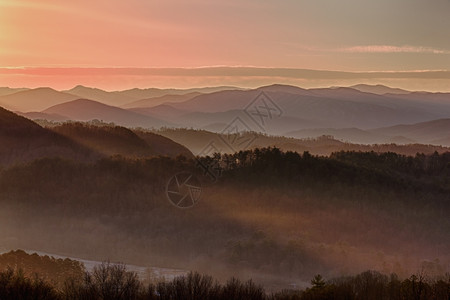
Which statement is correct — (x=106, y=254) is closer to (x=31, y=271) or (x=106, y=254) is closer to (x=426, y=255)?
(x=426, y=255)

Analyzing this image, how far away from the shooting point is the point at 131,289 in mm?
55188

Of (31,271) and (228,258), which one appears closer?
(31,271)

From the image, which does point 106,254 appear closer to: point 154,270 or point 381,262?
point 154,270

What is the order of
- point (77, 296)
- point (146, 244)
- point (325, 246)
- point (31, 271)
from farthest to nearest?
point (146, 244)
point (325, 246)
point (31, 271)
point (77, 296)

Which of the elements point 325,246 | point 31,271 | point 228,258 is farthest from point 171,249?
point 31,271

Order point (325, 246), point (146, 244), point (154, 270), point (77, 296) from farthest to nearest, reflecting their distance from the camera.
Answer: point (146, 244), point (325, 246), point (154, 270), point (77, 296)

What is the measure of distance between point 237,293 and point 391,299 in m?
13.4

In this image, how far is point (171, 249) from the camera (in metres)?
194

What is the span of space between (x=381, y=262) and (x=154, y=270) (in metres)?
54.0

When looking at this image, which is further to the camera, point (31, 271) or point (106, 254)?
point (106, 254)

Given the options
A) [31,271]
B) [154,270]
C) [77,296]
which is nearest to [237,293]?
[77,296]

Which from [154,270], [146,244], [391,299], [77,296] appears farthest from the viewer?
[146,244]

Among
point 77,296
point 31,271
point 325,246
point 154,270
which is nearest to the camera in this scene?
point 77,296

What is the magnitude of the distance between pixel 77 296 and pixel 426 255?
146 m
